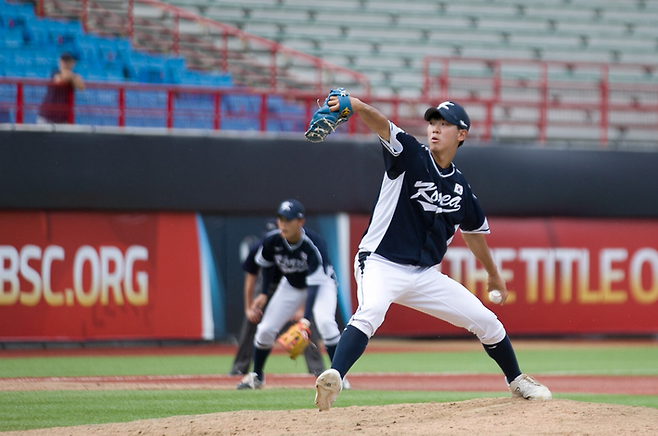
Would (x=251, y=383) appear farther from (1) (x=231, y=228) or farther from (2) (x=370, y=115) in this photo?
(1) (x=231, y=228)

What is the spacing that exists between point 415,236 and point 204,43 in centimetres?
1291

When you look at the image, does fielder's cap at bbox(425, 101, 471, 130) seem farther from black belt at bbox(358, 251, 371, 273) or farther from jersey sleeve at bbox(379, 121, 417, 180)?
black belt at bbox(358, 251, 371, 273)

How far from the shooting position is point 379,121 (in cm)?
493

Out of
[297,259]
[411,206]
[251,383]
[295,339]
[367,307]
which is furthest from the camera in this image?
[297,259]

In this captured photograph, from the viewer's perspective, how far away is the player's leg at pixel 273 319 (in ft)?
25.9

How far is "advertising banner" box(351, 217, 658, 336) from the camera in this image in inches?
529

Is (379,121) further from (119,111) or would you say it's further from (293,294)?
(119,111)

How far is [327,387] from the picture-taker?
476 cm

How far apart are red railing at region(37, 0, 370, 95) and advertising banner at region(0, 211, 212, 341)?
501cm

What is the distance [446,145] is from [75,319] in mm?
8057

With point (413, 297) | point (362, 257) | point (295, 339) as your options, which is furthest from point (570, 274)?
point (362, 257)

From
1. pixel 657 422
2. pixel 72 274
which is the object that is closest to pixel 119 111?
pixel 72 274

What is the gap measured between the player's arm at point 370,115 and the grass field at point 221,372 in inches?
94.5

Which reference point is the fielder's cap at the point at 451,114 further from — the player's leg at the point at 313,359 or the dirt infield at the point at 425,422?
the player's leg at the point at 313,359
